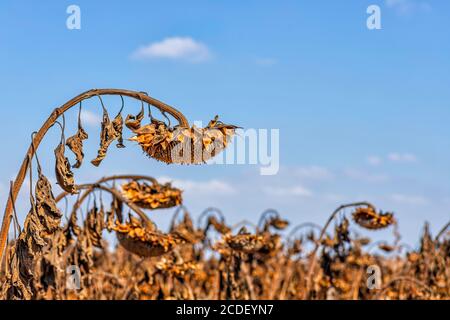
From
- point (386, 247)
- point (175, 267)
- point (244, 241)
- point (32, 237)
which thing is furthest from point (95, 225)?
point (386, 247)

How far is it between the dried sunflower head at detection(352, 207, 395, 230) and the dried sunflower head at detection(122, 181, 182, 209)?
1.71 metres

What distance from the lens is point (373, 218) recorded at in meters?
6.38

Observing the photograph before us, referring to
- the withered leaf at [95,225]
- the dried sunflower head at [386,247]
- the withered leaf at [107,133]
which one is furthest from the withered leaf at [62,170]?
the dried sunflower head at [386,247]

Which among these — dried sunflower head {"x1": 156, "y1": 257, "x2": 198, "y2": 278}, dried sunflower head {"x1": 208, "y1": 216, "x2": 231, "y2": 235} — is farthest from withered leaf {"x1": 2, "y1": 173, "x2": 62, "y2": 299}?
dried sunflower head {"x1": 208, "y1": 216, "x2": 231, "y2": 235}

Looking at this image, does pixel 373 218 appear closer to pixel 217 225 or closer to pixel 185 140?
pixel 217 225

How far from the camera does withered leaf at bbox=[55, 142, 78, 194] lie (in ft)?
10.2

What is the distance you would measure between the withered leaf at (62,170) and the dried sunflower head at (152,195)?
2080 millimetres

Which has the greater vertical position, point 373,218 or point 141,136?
point 141,136

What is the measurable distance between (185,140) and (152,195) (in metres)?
2.31
